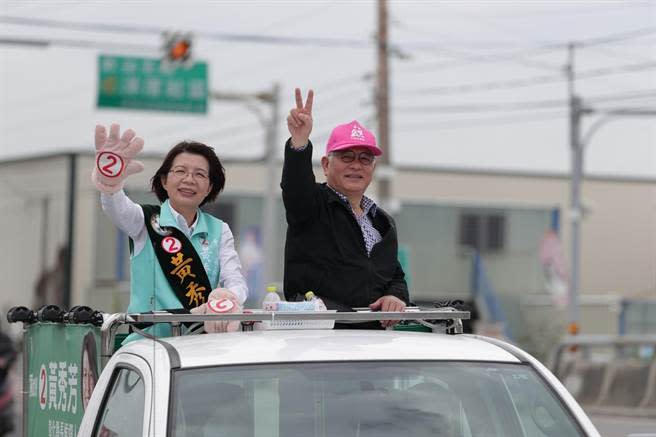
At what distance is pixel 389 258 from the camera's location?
5.94m

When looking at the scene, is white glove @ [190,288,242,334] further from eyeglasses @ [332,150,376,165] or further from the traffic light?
the traffic light

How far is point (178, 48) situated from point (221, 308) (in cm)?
2148

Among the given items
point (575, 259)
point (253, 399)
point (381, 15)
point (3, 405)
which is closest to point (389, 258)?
point (253, 399)

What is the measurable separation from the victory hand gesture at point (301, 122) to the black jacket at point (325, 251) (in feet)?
0.19

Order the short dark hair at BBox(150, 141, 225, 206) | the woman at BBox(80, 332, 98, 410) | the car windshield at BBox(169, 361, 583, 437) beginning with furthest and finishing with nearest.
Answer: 1. the short dark hair at BBox(150, 141, 225, 206)
2. the woman at BBox(80, 332, 98, 410)
3. the car windshield at BBox(169, 361, 583, 437)

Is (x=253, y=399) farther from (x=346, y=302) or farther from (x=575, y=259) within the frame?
(x=575, y=259)

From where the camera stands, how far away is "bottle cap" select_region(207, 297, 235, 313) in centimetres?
480

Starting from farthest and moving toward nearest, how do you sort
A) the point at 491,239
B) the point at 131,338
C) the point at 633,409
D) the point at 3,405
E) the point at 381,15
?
the point at 491,239, the point at 381,15, the point at 633,409, the point at 3,405, the point at 131,338

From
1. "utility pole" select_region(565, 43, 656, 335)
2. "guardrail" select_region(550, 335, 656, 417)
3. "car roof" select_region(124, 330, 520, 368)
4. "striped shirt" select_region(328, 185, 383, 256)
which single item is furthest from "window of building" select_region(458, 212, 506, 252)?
"car roof" select_region(124, 330, 520, 368)

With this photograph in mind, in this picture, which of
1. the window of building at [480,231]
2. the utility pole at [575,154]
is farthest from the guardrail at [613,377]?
the window of building at [480,231]

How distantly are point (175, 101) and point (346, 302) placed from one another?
73.5 feet

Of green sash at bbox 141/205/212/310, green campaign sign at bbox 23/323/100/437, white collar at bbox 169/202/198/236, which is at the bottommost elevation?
green campaign sign at bbox 23/323/100/437

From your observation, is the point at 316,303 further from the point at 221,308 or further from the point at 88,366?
the point at 88,366

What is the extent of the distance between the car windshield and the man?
121 centimetres
